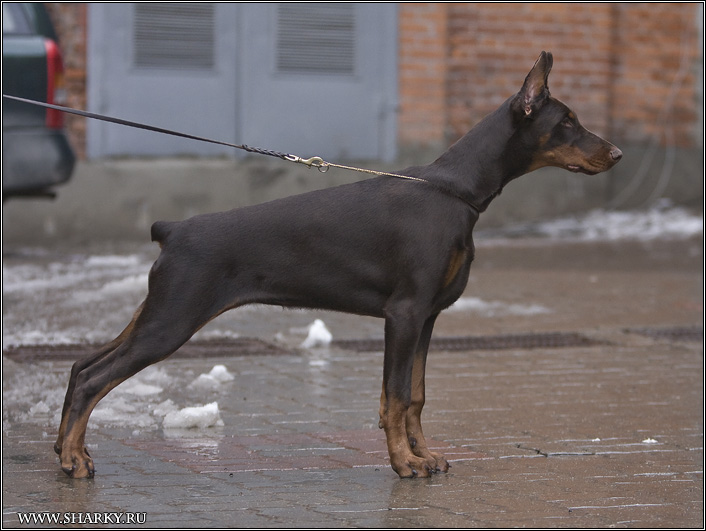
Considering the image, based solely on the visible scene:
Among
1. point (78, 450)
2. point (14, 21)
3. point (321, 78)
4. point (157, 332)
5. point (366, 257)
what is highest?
point (14, 21)

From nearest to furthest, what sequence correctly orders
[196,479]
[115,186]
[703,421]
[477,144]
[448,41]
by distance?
1. [196,479]
2. [477,144]
3. [703,421]
4. [115,186]
5. [448,41]

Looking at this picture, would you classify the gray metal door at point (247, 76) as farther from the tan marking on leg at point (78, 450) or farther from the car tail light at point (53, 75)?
the tan marking on leg at point (78, 450)

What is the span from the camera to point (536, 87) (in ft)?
14.7

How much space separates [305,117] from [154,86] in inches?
65.4

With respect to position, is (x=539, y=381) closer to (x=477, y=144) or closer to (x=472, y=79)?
(x=477, y=144)

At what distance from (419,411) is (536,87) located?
1370 millimetres

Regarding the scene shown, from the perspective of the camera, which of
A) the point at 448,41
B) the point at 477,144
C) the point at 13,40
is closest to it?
the point at 477,144

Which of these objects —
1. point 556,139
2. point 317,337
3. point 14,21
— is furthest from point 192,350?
point 14,21

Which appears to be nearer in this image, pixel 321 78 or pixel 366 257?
pixel 366 257

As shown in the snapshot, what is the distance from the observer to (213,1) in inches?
484

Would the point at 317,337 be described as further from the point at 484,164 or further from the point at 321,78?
the point at 321,78

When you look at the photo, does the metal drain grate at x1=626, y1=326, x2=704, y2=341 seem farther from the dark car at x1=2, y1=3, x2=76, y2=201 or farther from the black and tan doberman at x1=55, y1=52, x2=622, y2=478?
the dark car at x1=2, y1=3, x2=76, y2=201

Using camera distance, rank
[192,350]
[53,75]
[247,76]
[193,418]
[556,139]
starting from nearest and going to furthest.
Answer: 1. [556,139]
2. [193,418]
3. [192,350]
4. [53,75]
5. [247,76]

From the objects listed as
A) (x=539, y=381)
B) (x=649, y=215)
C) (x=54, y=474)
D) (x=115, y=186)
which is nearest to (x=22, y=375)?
(x=54, y=474)
